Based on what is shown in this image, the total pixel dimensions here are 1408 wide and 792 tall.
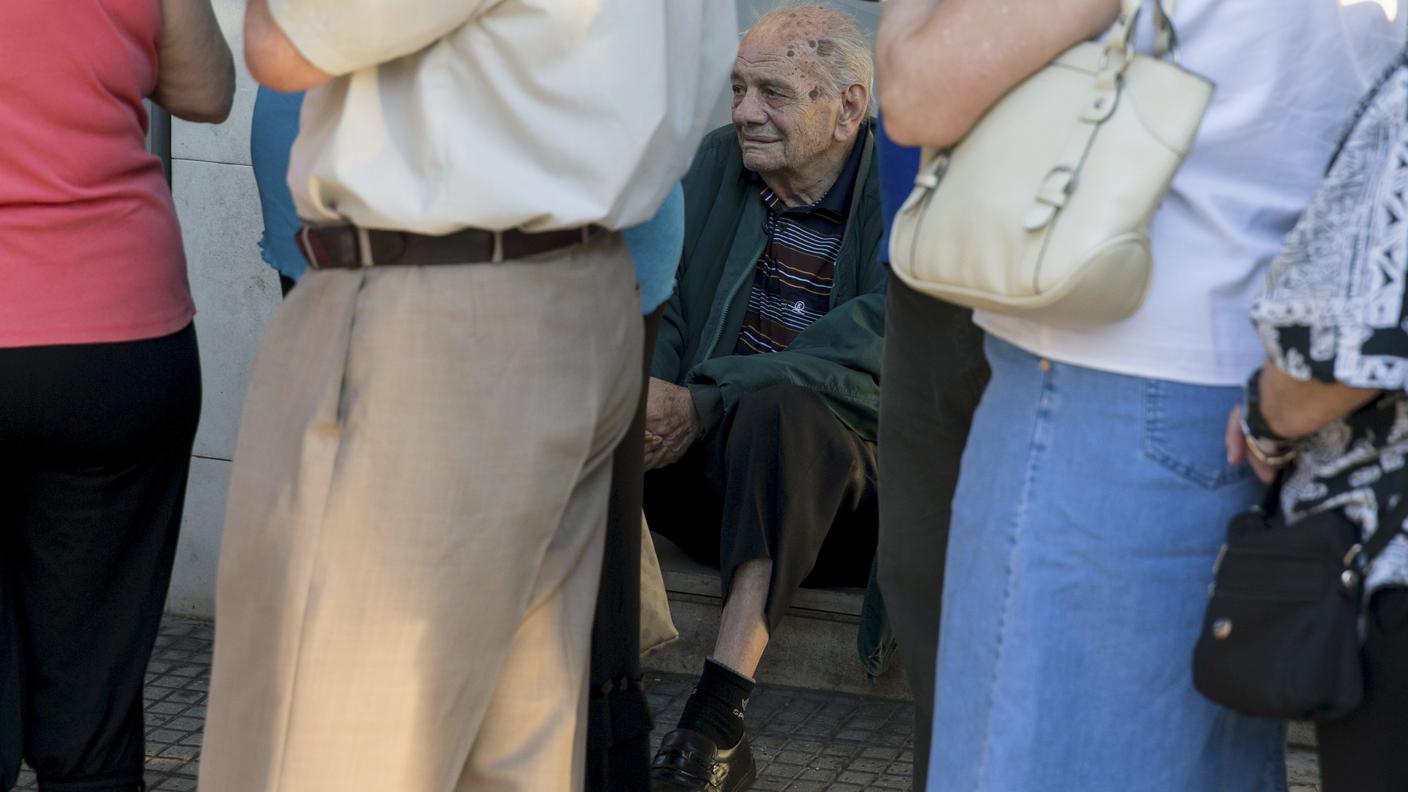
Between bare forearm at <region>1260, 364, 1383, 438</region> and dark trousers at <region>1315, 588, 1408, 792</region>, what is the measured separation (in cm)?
16

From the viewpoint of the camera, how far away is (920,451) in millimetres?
2125

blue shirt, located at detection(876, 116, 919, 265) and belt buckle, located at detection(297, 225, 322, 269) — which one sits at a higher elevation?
blue shirt, located at detection(876, 116, 919, 265)

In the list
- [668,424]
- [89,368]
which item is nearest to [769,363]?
[668,424]

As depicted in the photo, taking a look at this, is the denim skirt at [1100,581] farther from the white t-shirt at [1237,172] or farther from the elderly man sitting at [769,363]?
the elderly man sitting at [769,363]

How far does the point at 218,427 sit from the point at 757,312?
1.50 m

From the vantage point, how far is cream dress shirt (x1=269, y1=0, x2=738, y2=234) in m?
1.71

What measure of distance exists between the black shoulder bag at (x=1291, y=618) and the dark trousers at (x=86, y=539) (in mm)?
1539

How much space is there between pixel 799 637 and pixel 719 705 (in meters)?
0.64

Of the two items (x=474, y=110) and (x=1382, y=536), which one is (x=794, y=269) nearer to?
(x=474, y=110)

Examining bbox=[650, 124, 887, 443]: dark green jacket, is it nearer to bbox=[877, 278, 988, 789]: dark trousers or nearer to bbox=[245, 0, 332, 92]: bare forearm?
bbox=[877, 278, 988, 789]: dark trousers

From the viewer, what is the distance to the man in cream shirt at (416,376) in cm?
176

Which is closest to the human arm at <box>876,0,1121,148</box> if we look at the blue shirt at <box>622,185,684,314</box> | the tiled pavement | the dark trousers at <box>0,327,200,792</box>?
the blue shirt at <box>622,185,684,314</box>

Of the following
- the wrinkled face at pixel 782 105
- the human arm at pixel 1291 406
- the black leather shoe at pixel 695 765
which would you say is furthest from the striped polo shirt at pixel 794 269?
the human arm at pixel 1291 406

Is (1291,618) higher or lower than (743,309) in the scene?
higher
